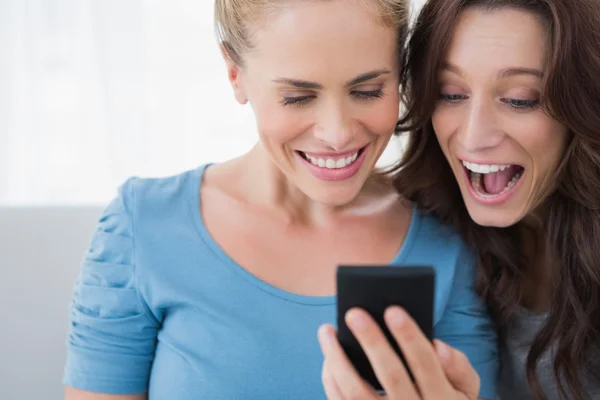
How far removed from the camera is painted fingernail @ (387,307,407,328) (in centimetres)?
83

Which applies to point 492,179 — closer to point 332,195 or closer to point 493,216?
point 493,216

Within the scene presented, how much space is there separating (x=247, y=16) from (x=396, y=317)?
58 centimetres

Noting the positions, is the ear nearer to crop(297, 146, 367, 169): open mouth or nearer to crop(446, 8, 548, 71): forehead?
crop(297, 146, 367, 169): open mouth

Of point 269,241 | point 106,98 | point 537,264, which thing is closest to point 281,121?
point 269,241

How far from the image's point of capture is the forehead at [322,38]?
111cm

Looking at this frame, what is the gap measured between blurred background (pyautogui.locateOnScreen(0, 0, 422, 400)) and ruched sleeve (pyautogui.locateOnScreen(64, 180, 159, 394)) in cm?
104

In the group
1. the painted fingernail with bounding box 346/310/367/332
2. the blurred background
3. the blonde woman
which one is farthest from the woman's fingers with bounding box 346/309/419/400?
the blurred background

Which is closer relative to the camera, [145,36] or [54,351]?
[54,351]

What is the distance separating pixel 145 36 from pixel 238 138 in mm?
432

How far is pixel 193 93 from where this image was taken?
240 cm

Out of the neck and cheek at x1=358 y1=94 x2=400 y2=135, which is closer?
cheek at x1=358 y1=94 x2=400 y2=135

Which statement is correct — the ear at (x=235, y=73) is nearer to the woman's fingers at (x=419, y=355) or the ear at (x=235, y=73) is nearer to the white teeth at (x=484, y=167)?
the white teeth at (x=484, y=167)

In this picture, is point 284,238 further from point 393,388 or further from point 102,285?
point 393,388

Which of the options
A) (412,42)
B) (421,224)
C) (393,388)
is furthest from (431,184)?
(393,388)
